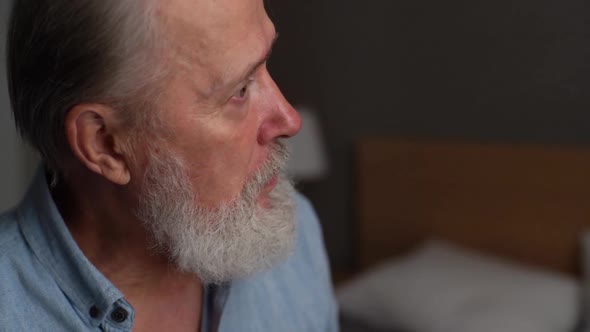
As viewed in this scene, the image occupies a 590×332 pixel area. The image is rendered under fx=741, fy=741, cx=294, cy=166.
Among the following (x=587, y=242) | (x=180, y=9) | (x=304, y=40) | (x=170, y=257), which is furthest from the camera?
(x=304, y=40)

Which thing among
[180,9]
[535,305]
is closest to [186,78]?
[180,9]

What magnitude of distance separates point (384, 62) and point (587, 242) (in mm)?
811

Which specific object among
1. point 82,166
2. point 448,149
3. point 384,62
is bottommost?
point 448,149

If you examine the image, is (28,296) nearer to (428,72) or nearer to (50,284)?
(50,284)

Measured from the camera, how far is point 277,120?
2.71ft

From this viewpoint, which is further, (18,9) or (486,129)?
(486,129)

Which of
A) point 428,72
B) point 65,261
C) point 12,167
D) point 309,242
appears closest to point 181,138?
point 65,261

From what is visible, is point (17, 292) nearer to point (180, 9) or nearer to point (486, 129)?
point (180, 9)

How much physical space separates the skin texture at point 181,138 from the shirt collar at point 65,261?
38 mm

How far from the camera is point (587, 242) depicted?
81.0 inches

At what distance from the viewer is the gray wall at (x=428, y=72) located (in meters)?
1.98

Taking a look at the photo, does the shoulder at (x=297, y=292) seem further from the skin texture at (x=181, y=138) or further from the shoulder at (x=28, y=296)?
the shoulder at (x=28, y=296)

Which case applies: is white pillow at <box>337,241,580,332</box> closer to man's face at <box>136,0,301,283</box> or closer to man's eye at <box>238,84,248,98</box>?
man's face at <box>136,0,301,283</box>

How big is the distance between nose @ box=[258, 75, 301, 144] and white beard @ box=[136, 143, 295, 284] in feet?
0.08
